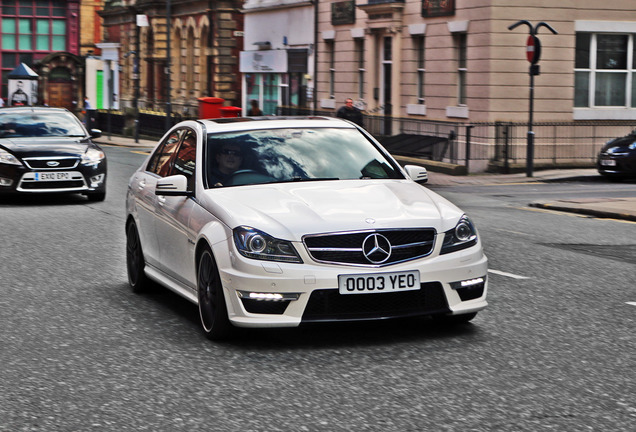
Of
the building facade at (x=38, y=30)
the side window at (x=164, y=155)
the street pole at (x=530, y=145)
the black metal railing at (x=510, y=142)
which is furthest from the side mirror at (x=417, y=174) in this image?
the building facade at (x=38, y=30)

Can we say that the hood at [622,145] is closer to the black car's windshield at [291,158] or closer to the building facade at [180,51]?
the black car's windshield at [291,158]

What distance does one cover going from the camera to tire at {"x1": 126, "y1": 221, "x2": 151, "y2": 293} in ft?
30.5

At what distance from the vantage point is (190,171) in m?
8.25

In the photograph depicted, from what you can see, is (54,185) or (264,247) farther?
(54,185)

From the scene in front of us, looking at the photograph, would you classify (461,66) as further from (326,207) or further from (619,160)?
(326,207)

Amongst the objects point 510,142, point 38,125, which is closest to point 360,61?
point 510,142

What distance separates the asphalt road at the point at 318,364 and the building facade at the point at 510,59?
19.0 m

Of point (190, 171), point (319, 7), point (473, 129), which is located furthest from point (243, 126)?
point (319, 7)

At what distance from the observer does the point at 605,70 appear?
30578 millimetres

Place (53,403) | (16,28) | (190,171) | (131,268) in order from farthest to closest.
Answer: (16,28) < (131,268) < (190,171) < (53,403)

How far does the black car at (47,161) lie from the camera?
1783cm

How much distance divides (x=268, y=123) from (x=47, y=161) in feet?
33.2

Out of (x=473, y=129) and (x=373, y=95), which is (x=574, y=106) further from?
(x=373, y=95)

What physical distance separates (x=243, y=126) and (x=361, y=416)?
11.4 feet
